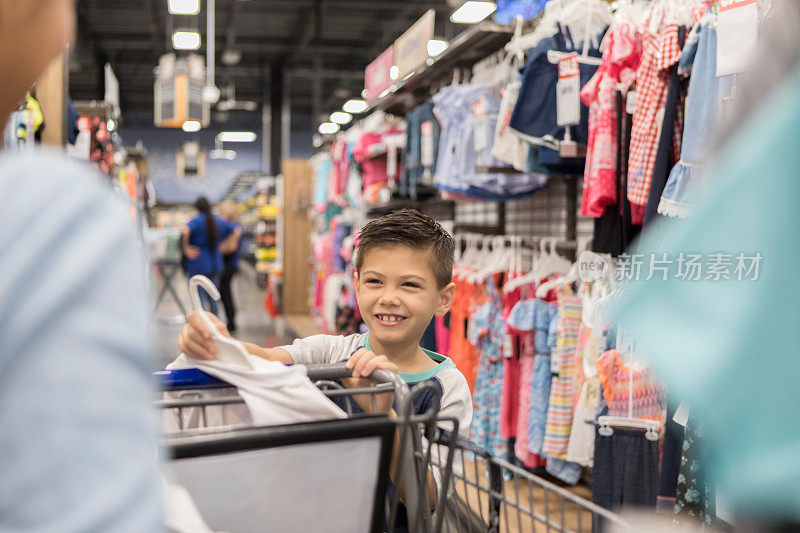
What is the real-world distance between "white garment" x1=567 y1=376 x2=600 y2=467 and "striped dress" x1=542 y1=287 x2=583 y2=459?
143mm

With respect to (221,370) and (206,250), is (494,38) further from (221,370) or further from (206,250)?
(206,250)

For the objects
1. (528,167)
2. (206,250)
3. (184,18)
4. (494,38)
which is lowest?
(206,250)

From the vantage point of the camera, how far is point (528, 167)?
3801mm

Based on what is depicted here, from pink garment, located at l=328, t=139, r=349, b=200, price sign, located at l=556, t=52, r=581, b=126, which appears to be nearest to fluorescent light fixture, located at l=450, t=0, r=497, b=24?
pink garment, located at l=328, t=139, r=349, b=200

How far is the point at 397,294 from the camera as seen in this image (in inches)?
65.8

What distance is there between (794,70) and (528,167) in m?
3.29

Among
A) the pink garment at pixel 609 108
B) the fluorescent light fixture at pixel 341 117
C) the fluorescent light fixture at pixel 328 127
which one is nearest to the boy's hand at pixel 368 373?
the pink garment at pixel 609 108

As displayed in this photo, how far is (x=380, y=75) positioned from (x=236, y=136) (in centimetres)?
2032

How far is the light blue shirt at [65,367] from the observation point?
1.38 ft

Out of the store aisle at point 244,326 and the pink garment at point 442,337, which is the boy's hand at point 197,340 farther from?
the store aisle at point 244,326

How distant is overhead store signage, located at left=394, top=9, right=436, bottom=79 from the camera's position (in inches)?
230

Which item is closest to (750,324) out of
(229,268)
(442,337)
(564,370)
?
(564,370)

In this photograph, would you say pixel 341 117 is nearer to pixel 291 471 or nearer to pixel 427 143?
pixel 427 143

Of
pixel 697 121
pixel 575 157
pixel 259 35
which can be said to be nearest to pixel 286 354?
pixel 697 121
